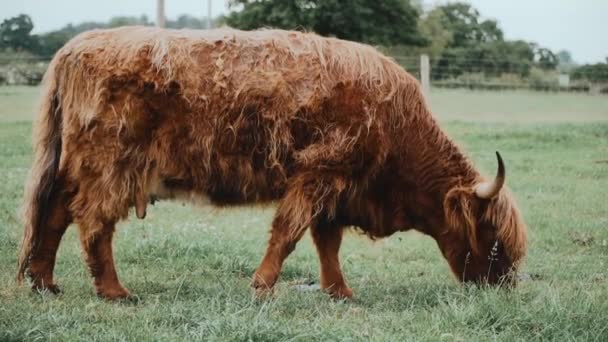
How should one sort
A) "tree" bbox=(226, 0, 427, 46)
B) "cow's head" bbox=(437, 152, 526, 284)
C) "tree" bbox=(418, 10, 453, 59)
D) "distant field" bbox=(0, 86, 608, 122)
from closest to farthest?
"cow's head" bbox=(437, 152, 526, 284)
"distant field" bbox=(0, 86, 608, 122)
"tree" bbox=(226, 0, 427, 46)
"tree" bbox=(418, 10, 453, 59)

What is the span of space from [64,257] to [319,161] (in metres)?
2.60

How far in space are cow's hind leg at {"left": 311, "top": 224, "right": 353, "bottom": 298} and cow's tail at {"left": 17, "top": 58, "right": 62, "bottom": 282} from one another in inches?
81.3

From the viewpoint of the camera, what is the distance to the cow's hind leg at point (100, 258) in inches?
218

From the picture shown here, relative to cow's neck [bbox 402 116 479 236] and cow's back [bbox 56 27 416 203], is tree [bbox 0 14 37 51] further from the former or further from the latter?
cow's neck [bbox 402 116 479 236]

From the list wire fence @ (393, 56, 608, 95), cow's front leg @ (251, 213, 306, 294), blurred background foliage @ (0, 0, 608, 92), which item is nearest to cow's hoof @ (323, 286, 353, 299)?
cow's front leg @ (251, 213, 306, 294)

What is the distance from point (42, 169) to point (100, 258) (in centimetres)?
74

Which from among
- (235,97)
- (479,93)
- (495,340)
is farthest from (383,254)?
(479,93)

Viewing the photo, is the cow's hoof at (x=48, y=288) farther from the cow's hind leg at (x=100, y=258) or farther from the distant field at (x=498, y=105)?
the distant field at (x=498, y=105)

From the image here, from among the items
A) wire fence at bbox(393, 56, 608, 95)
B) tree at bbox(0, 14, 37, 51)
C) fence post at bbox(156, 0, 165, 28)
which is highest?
fence post at bbox(156, 0, 165, 28)

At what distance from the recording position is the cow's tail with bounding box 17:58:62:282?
18.3ft

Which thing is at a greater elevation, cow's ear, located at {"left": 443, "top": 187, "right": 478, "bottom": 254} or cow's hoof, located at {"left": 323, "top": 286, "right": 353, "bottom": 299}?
cow's ear, located at {"left": 443, "top": 187, "right": 478, "bottom": 254}

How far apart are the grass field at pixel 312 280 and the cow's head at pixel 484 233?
0.23 meters

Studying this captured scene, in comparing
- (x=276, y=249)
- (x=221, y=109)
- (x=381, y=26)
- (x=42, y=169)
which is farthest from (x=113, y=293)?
(x=381, y=26)

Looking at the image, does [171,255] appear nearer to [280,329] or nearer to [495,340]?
[280,329]
